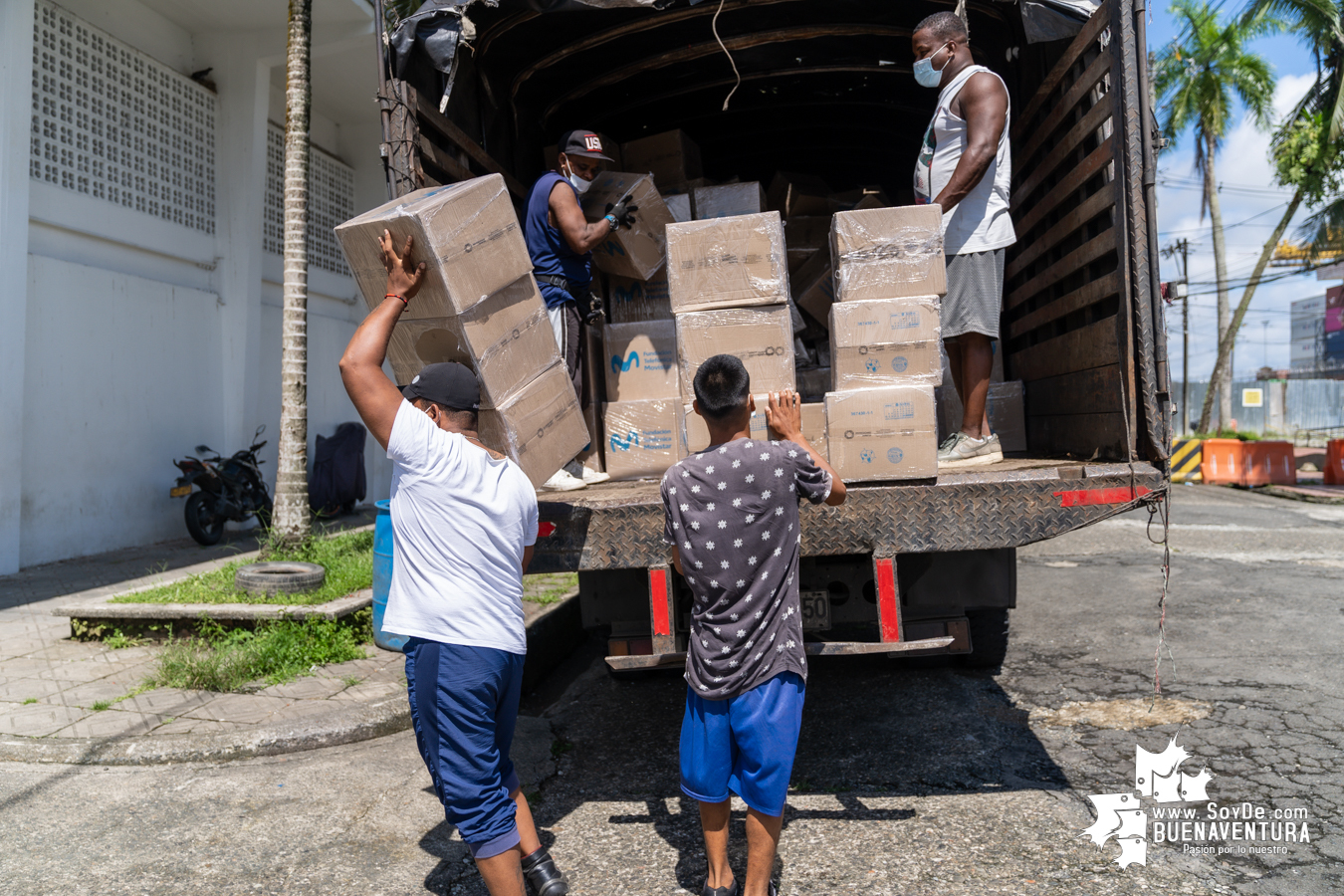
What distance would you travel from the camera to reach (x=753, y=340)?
10.5 feet

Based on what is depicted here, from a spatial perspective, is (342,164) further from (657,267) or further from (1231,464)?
(1231,464)

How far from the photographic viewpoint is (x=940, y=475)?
3.20 metres

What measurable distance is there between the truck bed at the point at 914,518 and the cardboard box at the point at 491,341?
0.49m

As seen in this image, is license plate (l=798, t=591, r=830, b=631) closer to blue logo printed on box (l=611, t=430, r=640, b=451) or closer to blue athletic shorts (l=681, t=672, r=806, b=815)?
blue athletic shorts (l=681, t=672, r=806, b=815)

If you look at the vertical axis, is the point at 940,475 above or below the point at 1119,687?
above

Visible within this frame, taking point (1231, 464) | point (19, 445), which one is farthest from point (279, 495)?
point (1231, 464)

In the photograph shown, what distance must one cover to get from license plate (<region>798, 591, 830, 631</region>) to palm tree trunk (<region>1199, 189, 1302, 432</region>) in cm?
1910

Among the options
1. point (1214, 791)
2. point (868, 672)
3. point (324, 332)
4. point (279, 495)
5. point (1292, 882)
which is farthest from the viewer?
point (324, 332)

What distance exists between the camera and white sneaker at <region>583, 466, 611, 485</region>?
370cm

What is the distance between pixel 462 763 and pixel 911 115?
4722 mm

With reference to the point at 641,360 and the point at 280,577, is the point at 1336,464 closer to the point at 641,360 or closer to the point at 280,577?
the point at 641,360

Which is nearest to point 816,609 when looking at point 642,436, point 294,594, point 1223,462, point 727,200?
point 642,436

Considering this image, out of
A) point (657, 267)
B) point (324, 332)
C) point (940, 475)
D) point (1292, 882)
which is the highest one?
point (324, 332)

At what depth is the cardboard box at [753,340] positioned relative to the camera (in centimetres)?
321
